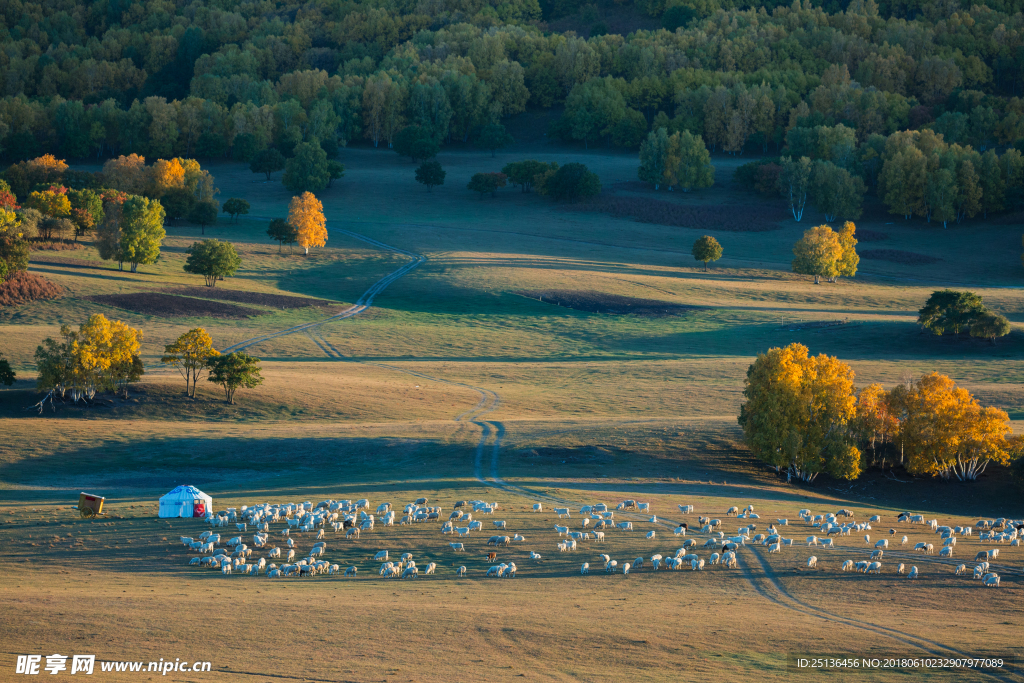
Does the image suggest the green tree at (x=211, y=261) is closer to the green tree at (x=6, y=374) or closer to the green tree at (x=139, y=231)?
the green tree at (x=139, y=231)

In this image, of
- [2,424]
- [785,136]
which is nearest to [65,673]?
[2,424]

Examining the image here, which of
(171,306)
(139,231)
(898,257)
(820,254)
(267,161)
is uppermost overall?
(267,161)

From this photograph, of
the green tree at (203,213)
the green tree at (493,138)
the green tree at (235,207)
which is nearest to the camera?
the green tree at (203,213)

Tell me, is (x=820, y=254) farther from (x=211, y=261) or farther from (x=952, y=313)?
(x=211, y=261)

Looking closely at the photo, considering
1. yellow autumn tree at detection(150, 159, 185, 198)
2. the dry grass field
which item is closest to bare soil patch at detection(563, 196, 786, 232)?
the dry grass field

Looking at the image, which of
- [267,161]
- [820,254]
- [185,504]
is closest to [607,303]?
[820,254]

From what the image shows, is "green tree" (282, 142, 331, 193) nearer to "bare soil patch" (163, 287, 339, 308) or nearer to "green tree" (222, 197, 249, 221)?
"green tree" (222, 197, 249, 221)

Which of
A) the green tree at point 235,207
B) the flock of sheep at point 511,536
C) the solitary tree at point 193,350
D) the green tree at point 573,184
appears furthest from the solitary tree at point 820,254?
the green tree at point 235,207

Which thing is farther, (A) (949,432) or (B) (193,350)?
(B) (193,350)
